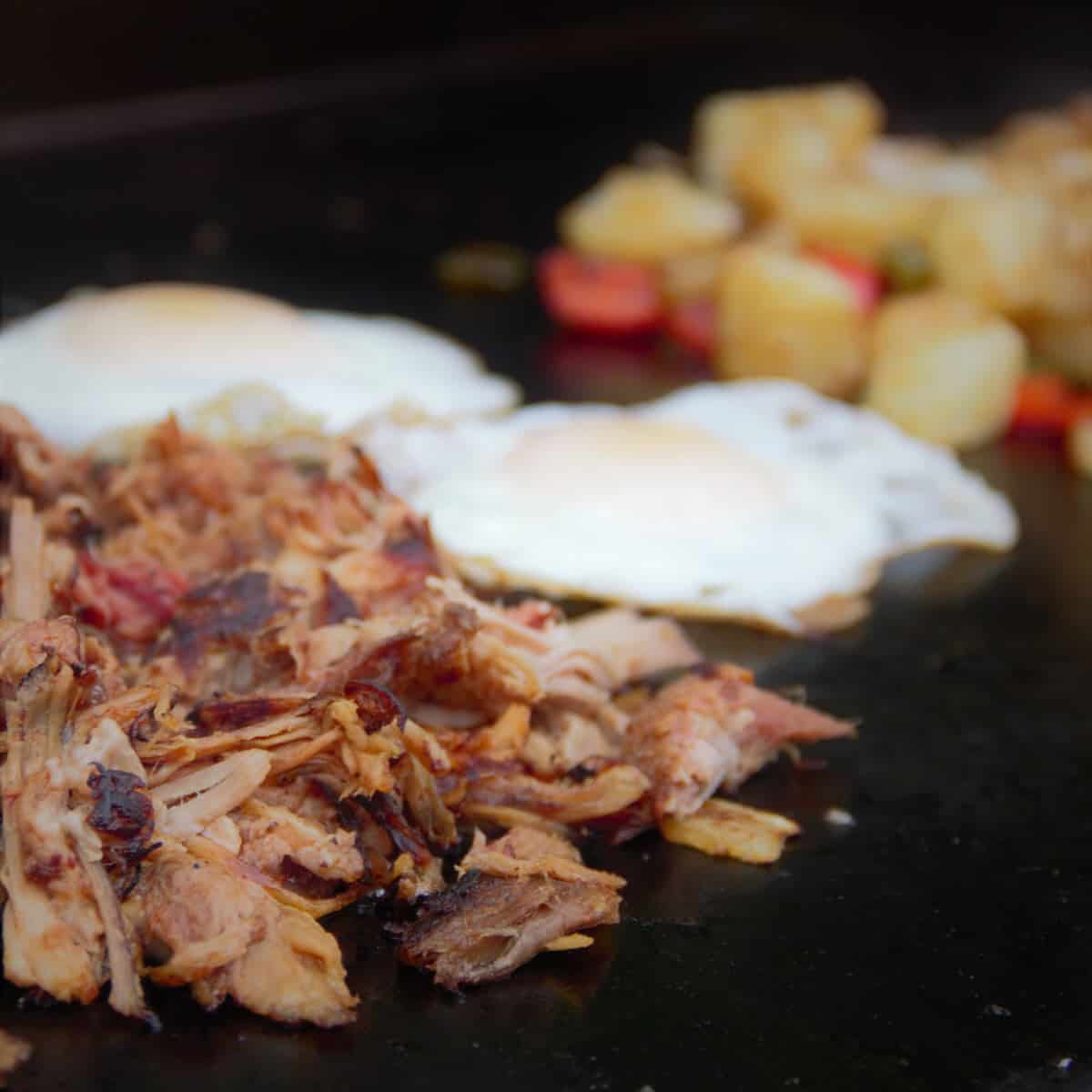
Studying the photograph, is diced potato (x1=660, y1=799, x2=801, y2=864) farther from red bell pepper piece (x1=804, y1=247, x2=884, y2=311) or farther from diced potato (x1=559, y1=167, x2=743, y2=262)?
diced potato (x1=559, y1=167, x2=743, y2=262)

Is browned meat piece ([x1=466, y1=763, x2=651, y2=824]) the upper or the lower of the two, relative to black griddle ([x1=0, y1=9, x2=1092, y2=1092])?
upper

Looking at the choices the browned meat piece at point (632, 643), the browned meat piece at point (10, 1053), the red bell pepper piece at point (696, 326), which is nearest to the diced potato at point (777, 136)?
the red bell pepper piece at point (696, 326)

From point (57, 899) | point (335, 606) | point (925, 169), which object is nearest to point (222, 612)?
point (335, 606)

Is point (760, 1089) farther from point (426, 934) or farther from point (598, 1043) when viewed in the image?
point (426, 934)

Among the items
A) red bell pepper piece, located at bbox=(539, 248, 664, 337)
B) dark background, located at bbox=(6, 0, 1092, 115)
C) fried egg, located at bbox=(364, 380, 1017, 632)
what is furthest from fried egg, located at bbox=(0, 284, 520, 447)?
dark background, located at bbox=(6, 0, 1092, 115)

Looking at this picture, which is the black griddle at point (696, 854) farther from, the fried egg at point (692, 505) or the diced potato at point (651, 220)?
the diced potato at point (651, 220)

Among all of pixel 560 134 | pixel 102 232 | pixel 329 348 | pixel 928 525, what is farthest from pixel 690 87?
pixel 928 525

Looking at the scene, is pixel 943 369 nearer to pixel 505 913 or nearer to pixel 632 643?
pixel 632 643
